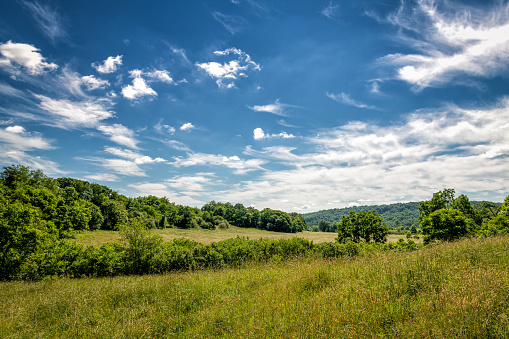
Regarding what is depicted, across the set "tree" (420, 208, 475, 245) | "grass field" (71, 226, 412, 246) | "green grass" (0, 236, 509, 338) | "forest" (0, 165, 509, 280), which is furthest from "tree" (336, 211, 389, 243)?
"green grass" (0, 236, 509, 338)

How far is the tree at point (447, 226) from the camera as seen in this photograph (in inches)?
699

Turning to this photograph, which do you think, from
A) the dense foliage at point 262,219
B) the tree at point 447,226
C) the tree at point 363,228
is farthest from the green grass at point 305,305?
the dense foliage at point 262,219

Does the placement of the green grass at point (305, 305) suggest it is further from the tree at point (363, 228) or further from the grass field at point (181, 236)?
the grass field at point (181, 236)

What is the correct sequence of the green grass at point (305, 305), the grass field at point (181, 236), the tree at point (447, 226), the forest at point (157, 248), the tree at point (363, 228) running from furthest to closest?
the grass field at point (181, 236), the tree at point (363, 228), the tree at point (447, 226), the forest at point (157, 248), the green grass at point (305, 305)

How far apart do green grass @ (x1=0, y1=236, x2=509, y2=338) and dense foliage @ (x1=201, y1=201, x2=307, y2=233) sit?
9144 centimetres

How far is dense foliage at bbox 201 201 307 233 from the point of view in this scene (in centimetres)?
9688

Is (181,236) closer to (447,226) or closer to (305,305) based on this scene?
(447,226)

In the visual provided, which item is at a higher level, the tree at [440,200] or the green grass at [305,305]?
the tree at [440,200]

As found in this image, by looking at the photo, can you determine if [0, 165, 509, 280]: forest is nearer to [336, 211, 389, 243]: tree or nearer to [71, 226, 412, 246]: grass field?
[336, 211, 389, 243]: tree

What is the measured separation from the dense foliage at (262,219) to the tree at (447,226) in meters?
79.8

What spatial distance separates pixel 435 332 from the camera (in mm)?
3283

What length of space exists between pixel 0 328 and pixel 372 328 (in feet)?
30.0

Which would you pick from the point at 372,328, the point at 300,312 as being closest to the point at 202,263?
the point at 300,312

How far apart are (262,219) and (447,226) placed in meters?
85.8
